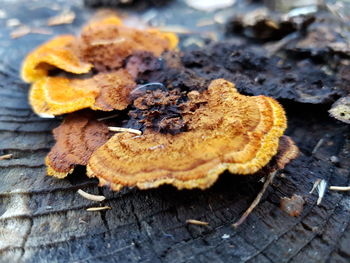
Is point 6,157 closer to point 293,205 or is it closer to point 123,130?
point 123,130

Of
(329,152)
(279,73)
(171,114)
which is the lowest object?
(329,152)

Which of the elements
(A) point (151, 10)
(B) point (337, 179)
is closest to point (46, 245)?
(B) point (337, 179)

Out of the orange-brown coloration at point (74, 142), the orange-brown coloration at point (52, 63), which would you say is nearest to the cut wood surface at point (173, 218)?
the orange-brown coloration at point (74, 142)

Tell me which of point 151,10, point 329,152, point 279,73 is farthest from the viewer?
point 151,10

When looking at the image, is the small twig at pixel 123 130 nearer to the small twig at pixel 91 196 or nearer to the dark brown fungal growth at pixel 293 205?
the small twig at pixel 91 196

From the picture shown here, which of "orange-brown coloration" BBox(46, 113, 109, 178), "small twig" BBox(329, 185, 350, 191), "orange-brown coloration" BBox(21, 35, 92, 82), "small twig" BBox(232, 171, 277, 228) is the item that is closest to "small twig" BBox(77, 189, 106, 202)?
"orange-brown coloration" BBox(46, 113, 109, 178)

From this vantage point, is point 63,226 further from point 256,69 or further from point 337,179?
point 256,69

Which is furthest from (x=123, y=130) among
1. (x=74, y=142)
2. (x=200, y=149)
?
(x=200, y=149)
